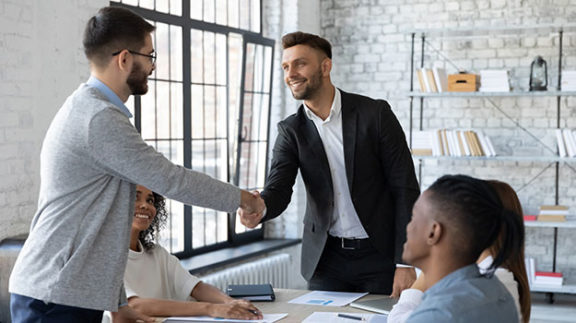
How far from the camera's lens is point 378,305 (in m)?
2.89

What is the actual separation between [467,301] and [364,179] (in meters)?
1.78

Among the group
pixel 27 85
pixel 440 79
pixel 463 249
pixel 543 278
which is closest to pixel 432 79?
pixel 440 79

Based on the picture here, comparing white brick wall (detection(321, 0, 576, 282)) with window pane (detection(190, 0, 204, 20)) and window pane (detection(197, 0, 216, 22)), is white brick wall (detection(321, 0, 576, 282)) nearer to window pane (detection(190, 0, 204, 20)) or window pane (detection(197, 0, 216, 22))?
window pane (detection(197, 0, 216, 22))

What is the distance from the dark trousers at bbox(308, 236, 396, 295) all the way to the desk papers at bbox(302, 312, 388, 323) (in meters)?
0.52

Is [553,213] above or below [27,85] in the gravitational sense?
below

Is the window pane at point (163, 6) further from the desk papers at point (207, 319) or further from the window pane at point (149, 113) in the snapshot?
the desk papers at point (207, 319)

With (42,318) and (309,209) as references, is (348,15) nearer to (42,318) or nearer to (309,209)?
(309,209)

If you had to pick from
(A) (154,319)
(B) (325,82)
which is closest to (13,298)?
(A) (154,319)

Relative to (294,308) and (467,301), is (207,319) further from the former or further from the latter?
(467,301)

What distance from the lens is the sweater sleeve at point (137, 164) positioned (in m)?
2.17

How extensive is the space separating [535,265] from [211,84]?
3.15 meters

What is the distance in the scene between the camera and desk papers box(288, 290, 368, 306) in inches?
117

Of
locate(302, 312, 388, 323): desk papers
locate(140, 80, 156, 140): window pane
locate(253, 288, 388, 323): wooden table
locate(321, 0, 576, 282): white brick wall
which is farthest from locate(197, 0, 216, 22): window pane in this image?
locate(302, 312, 388, 323): desk papers

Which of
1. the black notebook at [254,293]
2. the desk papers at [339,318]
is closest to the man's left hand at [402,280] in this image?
the desk papers at [339,318]
